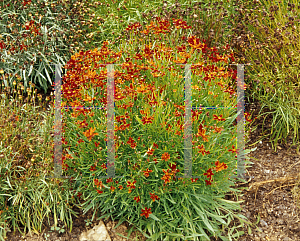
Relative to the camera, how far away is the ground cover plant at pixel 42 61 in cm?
293

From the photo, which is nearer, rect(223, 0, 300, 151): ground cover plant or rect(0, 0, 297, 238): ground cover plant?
rect(0, 0, 297, 238): ground cover plant

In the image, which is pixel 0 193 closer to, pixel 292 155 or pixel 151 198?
pixel 151 198

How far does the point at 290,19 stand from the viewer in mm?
3953

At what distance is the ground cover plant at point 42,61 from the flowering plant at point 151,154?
29 cm

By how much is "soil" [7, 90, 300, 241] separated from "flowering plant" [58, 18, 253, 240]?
243 mm

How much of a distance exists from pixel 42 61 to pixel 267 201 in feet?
10.4

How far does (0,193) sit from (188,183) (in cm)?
164

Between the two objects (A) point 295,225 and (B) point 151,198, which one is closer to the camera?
→ (B) point 151,198

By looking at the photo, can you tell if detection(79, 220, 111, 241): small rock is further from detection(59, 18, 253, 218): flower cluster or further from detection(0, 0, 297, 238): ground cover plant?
detection(59, 18, 253, 218): flower cluster

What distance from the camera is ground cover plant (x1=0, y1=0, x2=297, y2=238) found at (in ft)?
9.62

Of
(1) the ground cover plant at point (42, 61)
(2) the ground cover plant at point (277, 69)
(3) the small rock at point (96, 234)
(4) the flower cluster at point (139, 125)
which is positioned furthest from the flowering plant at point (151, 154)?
(2) the ground cover plant at point (277, 69)

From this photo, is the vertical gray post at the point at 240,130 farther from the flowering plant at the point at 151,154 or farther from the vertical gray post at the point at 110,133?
the vertical gray post at the point at 110,133

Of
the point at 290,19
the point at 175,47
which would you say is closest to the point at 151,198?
the point at 175,47

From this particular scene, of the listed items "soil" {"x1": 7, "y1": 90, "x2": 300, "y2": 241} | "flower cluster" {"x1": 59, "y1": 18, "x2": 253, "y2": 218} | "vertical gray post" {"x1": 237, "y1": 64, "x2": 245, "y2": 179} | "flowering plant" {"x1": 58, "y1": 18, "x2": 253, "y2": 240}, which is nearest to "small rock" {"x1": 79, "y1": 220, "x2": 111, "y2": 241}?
"soil" {"x1": 7, "y1": 90, "x2": 300, "y2": 241}
